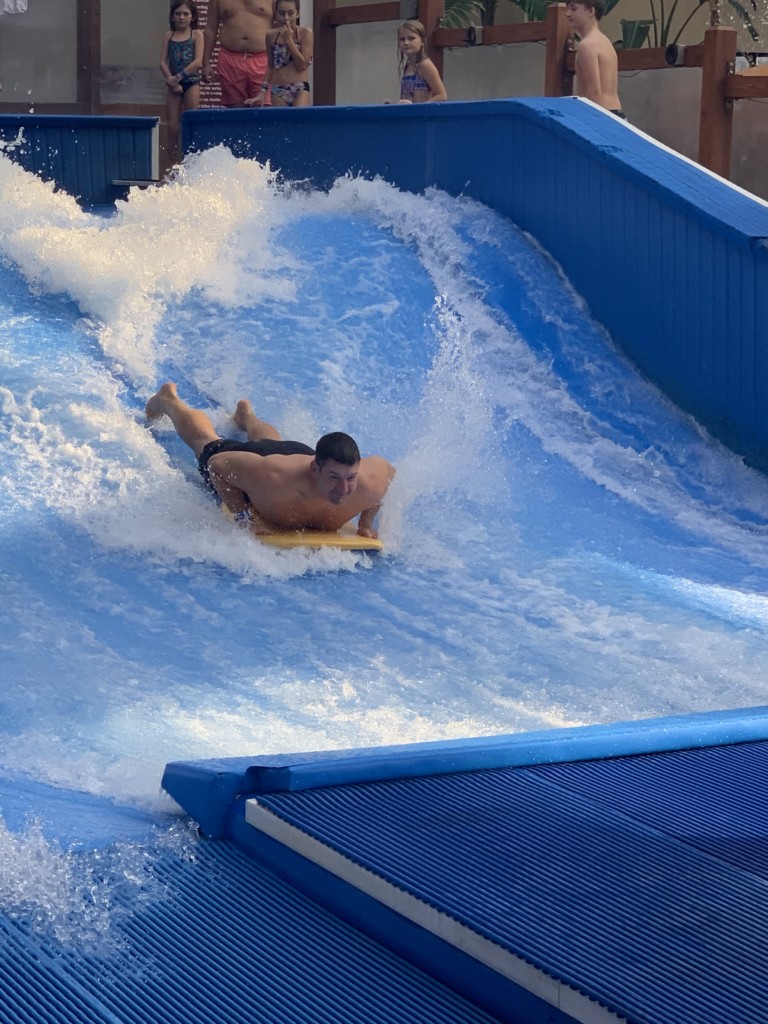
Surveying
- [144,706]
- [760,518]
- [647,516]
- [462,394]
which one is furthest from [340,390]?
[144,706]

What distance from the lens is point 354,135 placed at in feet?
30.0

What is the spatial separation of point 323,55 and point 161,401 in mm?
7252

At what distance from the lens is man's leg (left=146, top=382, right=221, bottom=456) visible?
566cm

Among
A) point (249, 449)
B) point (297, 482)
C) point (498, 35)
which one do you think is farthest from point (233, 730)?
point (498, 35)

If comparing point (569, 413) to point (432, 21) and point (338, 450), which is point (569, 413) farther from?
point (432, 21)

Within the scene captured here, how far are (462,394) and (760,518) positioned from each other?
158 cm

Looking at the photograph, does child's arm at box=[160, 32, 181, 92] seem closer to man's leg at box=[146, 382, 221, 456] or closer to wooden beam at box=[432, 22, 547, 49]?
wooden beam at box=[432, 22, 547, 49]

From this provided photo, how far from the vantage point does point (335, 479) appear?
4828mm

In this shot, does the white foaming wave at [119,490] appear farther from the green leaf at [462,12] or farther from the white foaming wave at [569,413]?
the green leaf at [462,12]

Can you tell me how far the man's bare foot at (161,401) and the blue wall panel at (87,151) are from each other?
198 inches

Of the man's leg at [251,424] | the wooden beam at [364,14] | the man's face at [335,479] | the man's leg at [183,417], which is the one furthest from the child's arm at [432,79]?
the man's face at [335,479]

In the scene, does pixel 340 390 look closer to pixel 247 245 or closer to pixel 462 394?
pixel 462 394

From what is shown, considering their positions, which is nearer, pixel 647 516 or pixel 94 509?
pixel 94 509

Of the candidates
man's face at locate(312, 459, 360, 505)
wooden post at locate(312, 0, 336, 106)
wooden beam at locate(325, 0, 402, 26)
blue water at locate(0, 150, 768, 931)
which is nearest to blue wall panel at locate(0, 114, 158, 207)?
blue water at locate(0, 150, 768, 931)
